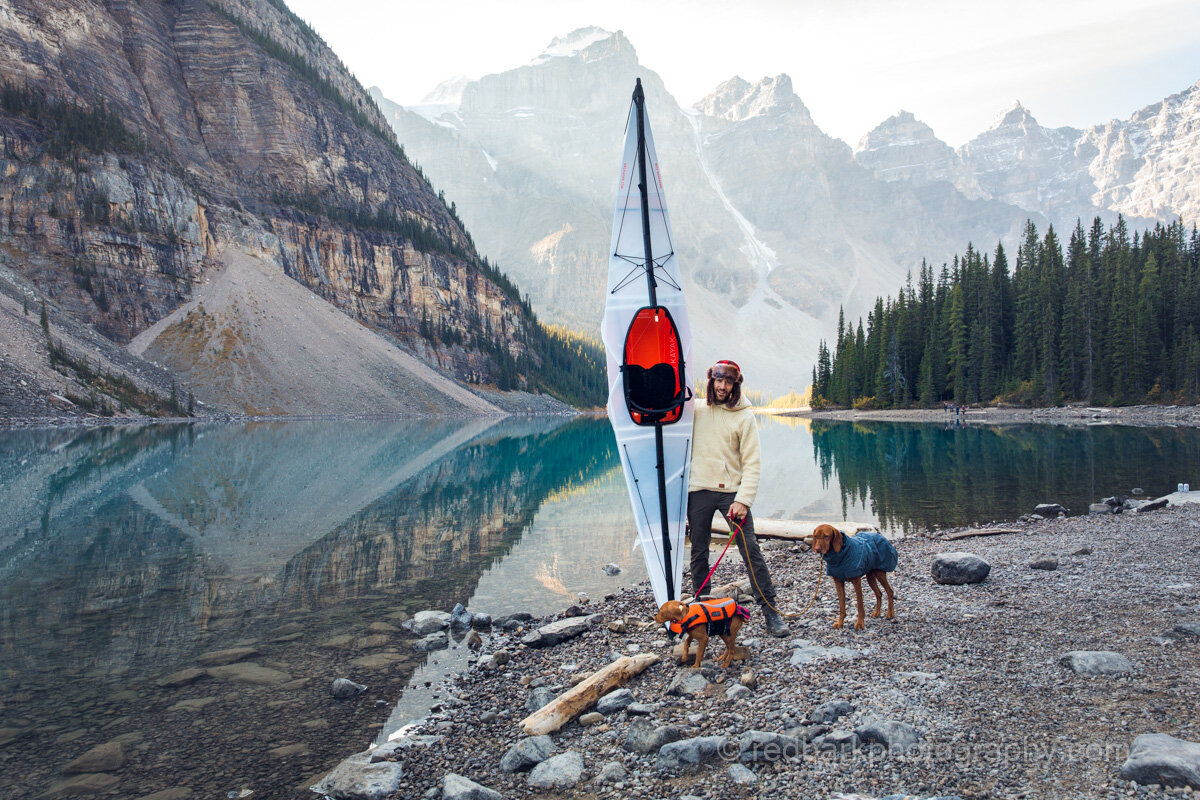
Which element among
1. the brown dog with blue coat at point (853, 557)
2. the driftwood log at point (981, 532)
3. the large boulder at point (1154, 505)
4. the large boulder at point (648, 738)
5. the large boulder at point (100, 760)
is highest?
the brown dog with blue coat at point (853, 557)

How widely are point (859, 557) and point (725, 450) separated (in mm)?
1881

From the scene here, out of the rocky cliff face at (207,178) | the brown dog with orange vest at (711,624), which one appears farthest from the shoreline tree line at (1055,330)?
the rocky cliff face at (207,178)

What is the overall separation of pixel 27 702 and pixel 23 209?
9651cm

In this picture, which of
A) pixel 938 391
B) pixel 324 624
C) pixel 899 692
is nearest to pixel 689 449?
pixel 899 692

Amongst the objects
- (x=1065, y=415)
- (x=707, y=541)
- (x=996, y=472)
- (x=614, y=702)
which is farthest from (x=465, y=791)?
(x=1065, y=415)

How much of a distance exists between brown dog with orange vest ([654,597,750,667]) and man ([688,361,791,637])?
898 millimetres

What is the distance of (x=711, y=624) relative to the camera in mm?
6719

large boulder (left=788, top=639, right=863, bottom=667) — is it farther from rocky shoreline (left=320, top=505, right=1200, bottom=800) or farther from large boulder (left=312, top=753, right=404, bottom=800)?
large boulder (left=312, top=753, right=404, bottom=800)

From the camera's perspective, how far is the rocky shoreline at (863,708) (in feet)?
14.3

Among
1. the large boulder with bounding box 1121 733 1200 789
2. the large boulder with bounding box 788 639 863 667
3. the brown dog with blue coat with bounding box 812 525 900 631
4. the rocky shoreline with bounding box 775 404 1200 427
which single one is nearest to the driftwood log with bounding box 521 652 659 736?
the large boulder with bounding box 788 639 863 667

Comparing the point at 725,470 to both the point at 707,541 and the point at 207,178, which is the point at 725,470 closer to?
the point at 707,541

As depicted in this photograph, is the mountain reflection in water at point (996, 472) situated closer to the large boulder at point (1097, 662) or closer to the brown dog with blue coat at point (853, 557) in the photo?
the brown dog with blue coat at point (853, 557)

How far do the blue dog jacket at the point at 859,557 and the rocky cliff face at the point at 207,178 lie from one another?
303 feet

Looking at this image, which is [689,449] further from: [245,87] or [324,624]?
[245,87]
